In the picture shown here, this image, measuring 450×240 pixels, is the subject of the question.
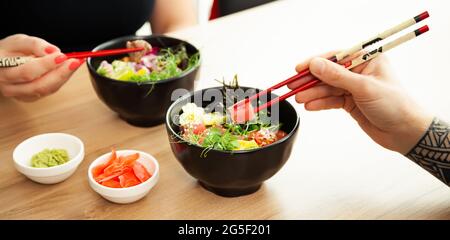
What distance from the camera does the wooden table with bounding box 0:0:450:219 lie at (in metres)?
1.11

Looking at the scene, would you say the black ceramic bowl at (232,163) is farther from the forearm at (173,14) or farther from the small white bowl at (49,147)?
the forearm at (173,14)

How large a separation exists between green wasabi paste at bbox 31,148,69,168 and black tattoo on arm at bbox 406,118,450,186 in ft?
2.73

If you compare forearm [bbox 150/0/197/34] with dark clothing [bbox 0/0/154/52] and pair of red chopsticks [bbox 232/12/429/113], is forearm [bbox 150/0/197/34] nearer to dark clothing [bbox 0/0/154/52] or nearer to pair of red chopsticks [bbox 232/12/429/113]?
dark clothing [bbox 0/0/154/52]

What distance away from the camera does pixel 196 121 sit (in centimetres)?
114

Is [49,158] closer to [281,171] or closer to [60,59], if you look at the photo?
[60,59]

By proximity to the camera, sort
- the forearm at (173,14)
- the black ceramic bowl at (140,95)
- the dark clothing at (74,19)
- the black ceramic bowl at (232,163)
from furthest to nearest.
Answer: the forearm at (173,14)
the dark clothing at (74,19)
the black ceramic bowl at (140,95)
the black ceramic bowl at (232,163)

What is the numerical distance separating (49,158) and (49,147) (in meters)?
0.07

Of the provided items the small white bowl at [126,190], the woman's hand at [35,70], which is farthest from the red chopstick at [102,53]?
the small white bowl at [126,190]

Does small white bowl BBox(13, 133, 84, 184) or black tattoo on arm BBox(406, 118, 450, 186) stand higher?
black tattoo on arm BBox(406, 118, 450, 186)

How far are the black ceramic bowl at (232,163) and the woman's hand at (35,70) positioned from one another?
0.41 m

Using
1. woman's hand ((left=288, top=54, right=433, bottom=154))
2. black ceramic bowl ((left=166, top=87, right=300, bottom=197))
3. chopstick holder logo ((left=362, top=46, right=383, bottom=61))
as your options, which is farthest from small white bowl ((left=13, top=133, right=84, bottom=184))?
chopstick holder logo ((left=362, top=46, right=383, bottom=61))

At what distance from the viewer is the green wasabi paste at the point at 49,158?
1.18m
